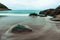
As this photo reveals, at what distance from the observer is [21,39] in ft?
52.2

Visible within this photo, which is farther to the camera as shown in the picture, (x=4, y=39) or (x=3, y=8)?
(x=3, y=8)

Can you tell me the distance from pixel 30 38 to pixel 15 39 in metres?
1.48

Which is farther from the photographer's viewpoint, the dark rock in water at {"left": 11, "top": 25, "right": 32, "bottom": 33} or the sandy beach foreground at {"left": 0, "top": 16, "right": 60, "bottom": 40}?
the dark rock in water at {"left": 11, "top": 25, "right": 32, "bottom": 33}

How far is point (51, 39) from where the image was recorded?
621 inches

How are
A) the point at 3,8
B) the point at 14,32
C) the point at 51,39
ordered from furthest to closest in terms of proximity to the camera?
1. the point at 3,8
2. the point at 14,32
3. the point at 51,39

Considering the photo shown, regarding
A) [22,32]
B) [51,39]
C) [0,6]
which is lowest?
[51,39]

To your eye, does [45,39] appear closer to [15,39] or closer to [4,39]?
[15,39]

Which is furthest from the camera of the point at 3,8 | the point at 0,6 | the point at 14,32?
the point at 3,8

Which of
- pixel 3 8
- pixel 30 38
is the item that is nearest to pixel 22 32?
pixel 30 38

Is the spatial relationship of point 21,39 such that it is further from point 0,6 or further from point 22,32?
point 0,6

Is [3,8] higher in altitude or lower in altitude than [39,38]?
higher

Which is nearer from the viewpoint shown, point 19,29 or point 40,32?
point 40,32

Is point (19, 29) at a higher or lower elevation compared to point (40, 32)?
higher

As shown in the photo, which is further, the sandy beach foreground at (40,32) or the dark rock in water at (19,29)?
the dark rock in water at (19,29)
